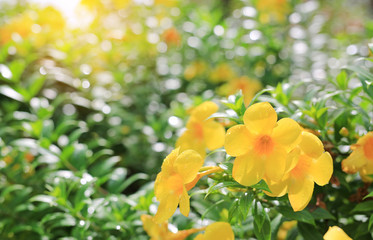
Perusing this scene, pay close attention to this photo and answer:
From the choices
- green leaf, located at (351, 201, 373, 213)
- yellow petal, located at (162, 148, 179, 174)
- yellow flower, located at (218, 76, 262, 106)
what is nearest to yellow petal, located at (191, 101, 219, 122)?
yellow petal, located at (162, 148, 179, 174)

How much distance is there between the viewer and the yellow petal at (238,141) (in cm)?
83

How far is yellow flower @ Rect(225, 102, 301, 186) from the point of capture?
32.0 inches

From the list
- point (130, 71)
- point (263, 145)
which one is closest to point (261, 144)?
point (263, 145)

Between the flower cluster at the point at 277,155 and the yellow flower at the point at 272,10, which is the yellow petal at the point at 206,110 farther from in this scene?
the yellow flower at the point at 272,10

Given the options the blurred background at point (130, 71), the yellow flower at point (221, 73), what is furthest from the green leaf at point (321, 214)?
the yellow flower at point (221, 73)

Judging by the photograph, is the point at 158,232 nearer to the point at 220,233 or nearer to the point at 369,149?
the point at 220,233

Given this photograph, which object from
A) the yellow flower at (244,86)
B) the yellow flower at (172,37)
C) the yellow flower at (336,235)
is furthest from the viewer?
the yellow flower at (172,37)

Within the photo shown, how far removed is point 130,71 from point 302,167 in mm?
1704

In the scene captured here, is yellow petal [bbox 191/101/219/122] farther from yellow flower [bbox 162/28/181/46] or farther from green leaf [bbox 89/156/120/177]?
yellow flower [bbox 162/28/181/46]

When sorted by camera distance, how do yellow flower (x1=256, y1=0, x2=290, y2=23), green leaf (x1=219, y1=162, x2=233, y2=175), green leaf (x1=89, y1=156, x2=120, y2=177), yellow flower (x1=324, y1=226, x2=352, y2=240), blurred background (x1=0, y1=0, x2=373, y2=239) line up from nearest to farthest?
yellow flower (x1=324, y1=226, x2=352, y2=240) → green leaf (x1=219, y1=162, x2=233, y2=175) → green leaf (x1=89, y1=156, x2=120, y2=177) → blurred background (x1=0, y1=0, x2=373, y2=239) → yellow flower (x1=256, y1=0, x2=290, y2=23)

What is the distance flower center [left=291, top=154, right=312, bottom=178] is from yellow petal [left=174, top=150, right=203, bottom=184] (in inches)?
8.5

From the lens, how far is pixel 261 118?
0.83 meters

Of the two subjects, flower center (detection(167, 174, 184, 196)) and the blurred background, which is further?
the blurred background

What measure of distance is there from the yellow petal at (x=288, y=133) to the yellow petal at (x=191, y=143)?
0.35 metres
